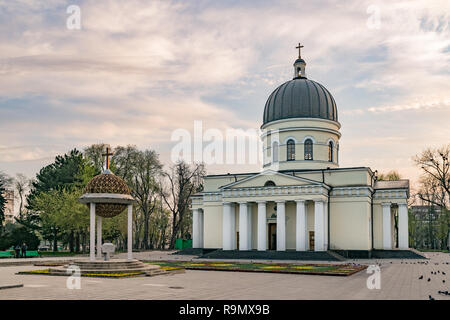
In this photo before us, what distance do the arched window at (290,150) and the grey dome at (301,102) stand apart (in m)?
2.63

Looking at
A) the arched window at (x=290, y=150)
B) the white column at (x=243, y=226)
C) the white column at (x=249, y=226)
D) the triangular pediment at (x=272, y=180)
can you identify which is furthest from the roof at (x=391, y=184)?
the white column at (x=243, y=226)

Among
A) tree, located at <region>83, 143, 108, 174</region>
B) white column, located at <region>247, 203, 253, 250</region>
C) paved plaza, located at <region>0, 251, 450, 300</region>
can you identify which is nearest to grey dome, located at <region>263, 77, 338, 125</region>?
white column, located at <region>247, 203, 253, 250</region>

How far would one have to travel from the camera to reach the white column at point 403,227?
45.2m

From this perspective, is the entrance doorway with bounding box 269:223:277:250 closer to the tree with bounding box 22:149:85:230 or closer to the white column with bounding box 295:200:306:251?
the white column with bounding box 295:200:306:251

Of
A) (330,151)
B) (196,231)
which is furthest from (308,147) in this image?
(196,231)

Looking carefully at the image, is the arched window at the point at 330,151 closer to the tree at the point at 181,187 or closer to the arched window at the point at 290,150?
the arched window at the point at 290,150

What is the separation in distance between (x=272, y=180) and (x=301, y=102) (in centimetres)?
1030

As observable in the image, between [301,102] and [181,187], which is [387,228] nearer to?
[301,102]

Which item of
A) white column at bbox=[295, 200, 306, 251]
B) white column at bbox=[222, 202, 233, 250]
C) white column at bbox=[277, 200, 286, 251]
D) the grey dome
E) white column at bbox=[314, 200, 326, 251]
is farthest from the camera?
the grey dome

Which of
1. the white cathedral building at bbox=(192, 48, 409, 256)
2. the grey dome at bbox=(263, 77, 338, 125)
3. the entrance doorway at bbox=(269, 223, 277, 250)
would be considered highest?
the grey dome at bbox=(263, 77, 338, 125)

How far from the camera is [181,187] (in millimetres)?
64812

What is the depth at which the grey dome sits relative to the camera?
165ft
